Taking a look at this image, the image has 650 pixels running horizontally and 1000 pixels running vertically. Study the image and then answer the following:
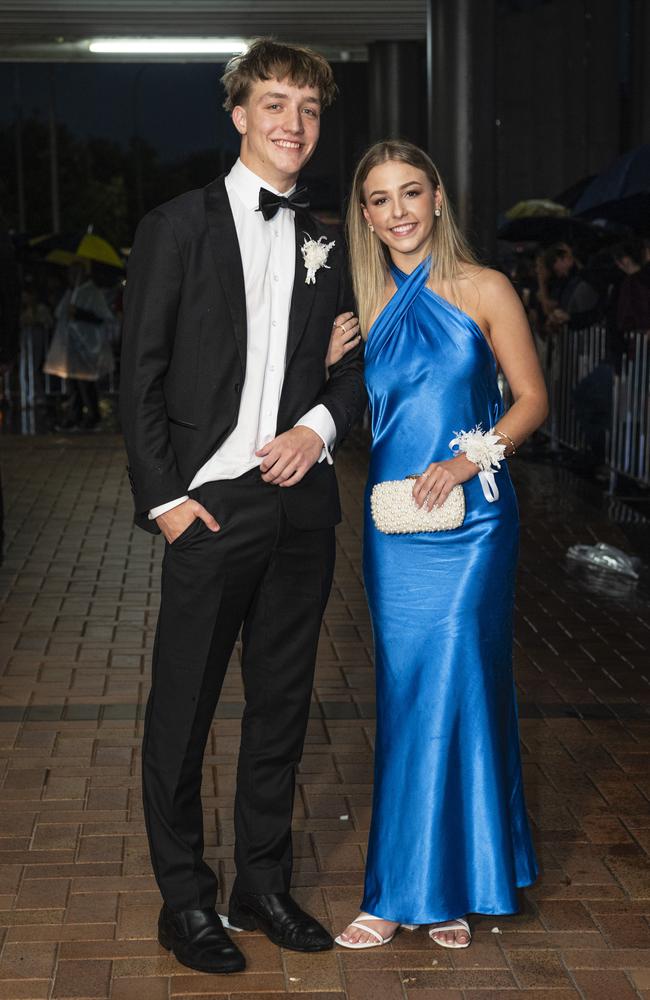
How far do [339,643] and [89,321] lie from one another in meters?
10.5

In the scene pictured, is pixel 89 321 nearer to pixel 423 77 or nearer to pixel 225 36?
pixel 225 36

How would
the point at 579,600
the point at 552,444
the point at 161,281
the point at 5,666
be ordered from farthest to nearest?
the point at 552,444
the point at 579,600
the point at 5,666
the point at 161,281

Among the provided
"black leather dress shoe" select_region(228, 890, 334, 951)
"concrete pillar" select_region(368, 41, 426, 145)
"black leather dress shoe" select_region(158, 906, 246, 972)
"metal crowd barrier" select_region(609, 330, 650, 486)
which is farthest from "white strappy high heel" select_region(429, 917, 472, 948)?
"concrete pillar" select_region(368, 41, 426, 145)

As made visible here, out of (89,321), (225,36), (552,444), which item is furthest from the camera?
(225,36)

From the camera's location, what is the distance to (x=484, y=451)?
3.59 m

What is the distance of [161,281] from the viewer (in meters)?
3.35

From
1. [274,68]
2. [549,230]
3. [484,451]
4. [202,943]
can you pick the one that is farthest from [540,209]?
[202,943]

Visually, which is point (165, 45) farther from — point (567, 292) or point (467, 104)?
point (567, 292)

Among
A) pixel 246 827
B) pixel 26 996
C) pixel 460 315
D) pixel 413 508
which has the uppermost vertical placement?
pixel 460 315

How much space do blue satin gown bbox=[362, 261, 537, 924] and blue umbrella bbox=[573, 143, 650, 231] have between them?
7.67m

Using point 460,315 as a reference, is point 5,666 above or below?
below

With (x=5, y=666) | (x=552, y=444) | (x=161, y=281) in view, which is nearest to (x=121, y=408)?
(x=161, y=281)

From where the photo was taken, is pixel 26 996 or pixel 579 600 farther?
pixel 579 600

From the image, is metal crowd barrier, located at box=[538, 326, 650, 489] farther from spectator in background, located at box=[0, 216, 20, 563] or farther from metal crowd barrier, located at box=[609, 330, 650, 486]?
spectator in background, located at box=[0, 216, 20, 563]
